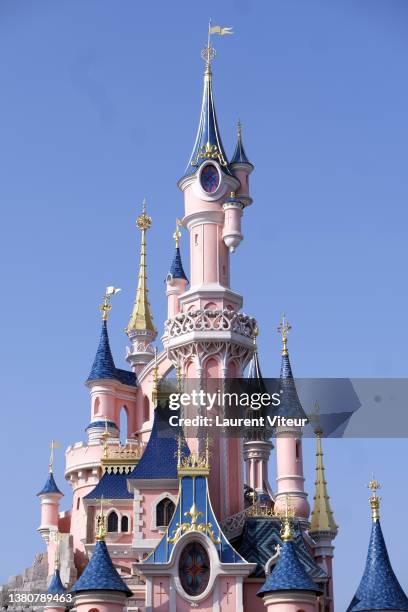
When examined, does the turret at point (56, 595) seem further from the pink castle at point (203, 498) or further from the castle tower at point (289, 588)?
the castle tower at point (289, 588)

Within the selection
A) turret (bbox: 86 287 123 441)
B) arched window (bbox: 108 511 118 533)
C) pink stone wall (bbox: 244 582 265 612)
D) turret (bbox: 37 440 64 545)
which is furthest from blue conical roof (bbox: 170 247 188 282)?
pink stone wall (bbox: 244 582 265 612)

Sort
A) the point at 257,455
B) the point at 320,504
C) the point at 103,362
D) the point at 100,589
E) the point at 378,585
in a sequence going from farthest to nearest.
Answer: the point at 103,362 < the point at 257,455 < the point at 320,504 < the point at 378,585 < the point at 100,589

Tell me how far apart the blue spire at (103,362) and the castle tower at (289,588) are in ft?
58.3

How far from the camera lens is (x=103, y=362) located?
180 feet

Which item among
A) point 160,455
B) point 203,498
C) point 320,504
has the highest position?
point 160,455

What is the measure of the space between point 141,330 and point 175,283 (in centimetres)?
258

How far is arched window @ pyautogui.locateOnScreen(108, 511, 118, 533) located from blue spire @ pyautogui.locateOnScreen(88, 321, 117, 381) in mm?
9525

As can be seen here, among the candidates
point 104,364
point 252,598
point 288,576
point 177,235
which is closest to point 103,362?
point 104,364

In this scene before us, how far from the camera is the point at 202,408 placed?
1766 inches

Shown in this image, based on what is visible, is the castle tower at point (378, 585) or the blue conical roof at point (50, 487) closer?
the castle tower at point (378, 585)

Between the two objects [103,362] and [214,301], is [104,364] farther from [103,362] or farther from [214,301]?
[214,301]

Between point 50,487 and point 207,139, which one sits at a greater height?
point 207,139

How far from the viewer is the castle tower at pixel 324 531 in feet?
150

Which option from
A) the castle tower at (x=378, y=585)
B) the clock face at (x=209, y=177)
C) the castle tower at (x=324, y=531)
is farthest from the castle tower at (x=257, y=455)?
the castle tower at (x=378, y=585)
